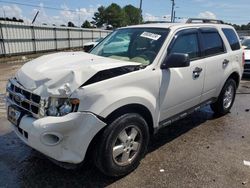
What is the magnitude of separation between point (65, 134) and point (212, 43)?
3400 millimetres

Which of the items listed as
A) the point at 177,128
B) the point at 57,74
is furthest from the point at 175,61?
the point at 177,128

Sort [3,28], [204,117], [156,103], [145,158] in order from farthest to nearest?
[3,28], [204,117], [145,158], [156,103]

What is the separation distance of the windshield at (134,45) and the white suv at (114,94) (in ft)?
0.05

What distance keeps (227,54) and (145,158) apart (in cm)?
282

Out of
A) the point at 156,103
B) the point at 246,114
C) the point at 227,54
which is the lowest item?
the point at 246,114

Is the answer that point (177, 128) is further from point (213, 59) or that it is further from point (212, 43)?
point (212, 43)

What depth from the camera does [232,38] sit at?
5.84m

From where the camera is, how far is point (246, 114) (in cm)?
613

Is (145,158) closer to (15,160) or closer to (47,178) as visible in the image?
(47,178)

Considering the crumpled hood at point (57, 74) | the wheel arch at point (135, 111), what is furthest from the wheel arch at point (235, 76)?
the crumpled hood at point (57, 74)

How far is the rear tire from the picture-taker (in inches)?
221

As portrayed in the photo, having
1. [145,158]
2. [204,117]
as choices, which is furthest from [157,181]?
[204,117]

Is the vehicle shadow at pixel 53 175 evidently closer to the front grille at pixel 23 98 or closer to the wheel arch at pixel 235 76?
the front grille at pixel 23 98

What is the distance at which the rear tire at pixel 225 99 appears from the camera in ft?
18.5
